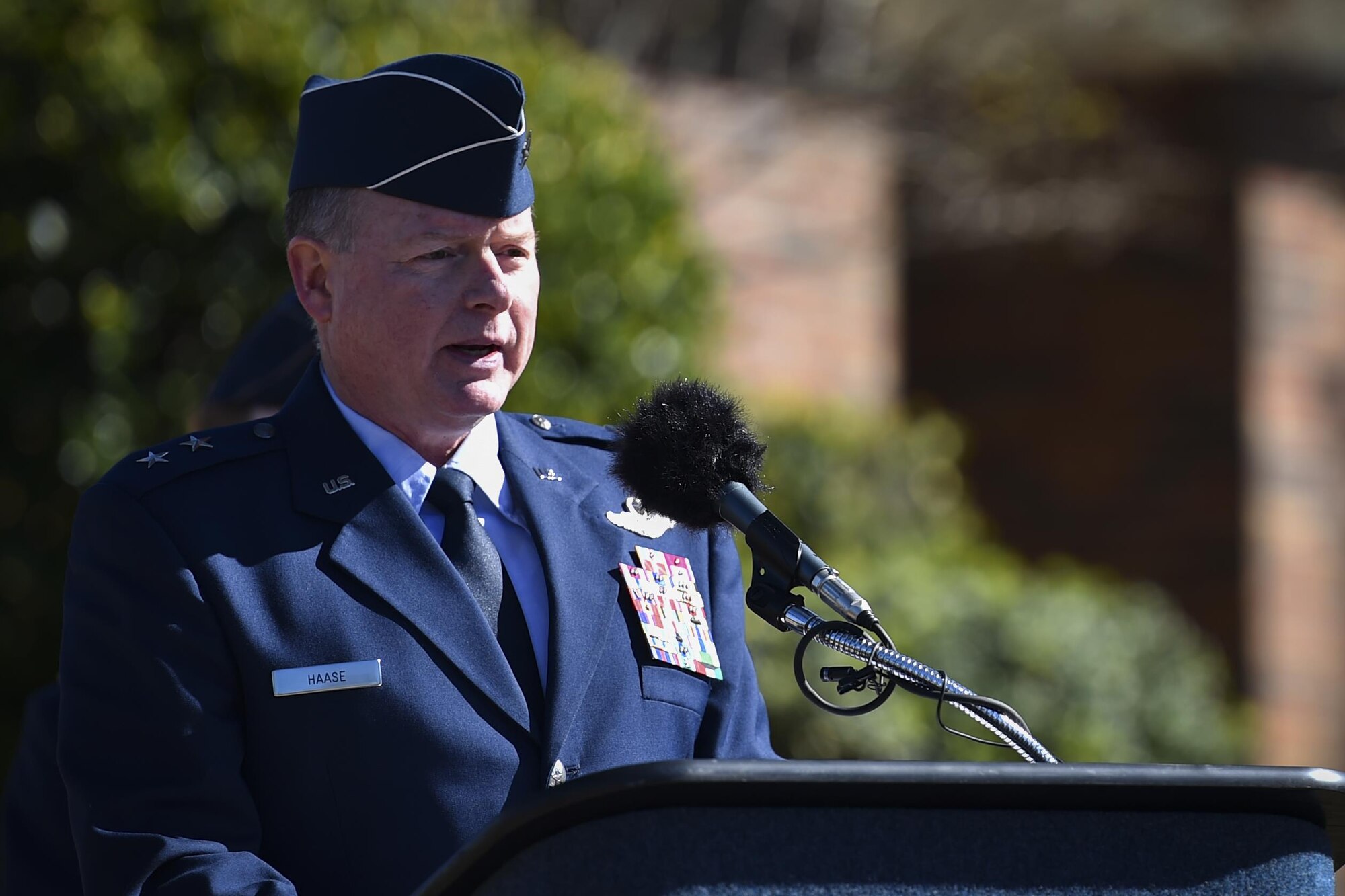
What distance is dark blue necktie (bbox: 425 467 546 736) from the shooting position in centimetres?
206

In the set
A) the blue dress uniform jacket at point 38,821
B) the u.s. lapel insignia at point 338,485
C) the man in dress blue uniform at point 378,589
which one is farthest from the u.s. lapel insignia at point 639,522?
the blue dress uniform jacket at point 38,821

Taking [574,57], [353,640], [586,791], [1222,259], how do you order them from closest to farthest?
[586,791]
[353,640]
[574,57]
[1222,259]

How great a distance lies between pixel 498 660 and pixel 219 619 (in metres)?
0.33

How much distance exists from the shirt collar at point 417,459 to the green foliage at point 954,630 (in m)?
3.44

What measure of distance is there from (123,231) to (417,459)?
2.95 m

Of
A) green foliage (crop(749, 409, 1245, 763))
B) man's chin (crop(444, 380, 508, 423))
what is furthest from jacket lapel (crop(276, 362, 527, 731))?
green foliage (crop(749, 409, 1245, 763))

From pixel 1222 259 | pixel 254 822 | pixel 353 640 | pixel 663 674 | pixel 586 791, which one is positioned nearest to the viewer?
pixel 586 791

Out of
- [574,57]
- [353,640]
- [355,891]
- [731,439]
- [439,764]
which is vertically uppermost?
[574,57]

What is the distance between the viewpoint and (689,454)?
193 cm

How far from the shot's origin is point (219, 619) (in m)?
1.92

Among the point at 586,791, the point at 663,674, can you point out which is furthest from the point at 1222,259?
the point at 586,791

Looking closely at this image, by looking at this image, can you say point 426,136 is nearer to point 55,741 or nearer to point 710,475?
point 710,475

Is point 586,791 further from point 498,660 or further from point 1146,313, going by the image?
point 1146,313

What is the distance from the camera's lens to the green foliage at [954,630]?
578 centimetres
